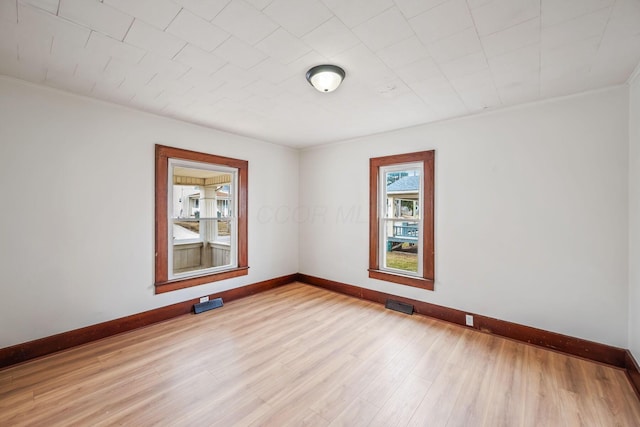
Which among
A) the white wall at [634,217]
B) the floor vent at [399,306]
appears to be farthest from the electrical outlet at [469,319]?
the white wall at [634,217]

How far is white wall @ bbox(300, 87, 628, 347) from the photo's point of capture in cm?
246

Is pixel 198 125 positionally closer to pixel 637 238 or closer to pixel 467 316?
pixel 467 316

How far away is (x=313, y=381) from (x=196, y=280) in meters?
2.31

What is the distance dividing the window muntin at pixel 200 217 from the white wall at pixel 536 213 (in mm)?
2689

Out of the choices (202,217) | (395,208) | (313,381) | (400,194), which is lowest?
(313,381)

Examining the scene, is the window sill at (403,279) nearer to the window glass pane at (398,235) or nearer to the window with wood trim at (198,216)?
the window glass pane at (398,235)

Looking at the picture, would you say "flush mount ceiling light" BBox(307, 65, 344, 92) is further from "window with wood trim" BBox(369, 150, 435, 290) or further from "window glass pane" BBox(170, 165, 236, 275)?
"window glass pane" BBox(170, 165, 236, 275)

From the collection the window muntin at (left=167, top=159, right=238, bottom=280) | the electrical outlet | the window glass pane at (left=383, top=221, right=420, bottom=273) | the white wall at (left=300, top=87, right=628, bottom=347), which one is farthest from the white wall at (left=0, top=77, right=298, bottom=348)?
the electrical outlet

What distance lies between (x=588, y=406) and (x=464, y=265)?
156cm

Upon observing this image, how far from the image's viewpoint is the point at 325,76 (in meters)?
2.15

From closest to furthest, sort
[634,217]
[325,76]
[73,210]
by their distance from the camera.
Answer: [325,76]
[634,217]
[73,210]

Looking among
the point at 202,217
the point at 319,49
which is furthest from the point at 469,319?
the point at 202,217

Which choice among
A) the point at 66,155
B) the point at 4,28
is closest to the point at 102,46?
the point at 4,28

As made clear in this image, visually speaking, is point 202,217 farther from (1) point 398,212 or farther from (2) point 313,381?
(1) point 398,212
